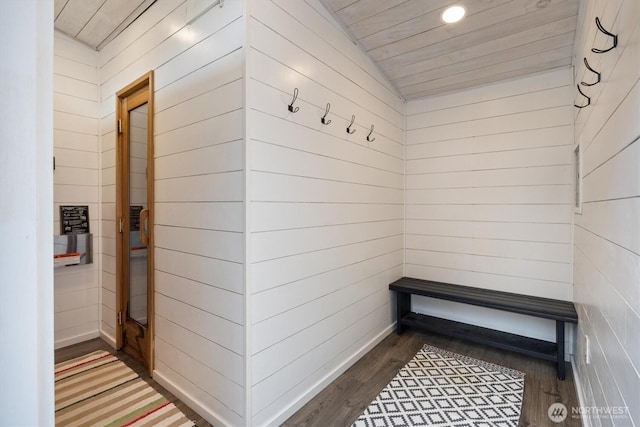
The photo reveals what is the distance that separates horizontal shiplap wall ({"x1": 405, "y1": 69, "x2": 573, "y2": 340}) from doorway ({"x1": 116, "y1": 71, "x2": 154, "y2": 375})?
7.84 feet

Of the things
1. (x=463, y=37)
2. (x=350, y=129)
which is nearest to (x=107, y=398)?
(x=350, y=129)

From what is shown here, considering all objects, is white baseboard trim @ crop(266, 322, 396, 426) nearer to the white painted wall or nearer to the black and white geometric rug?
the black and white geometric rug

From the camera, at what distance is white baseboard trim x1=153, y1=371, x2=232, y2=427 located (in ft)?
5.70

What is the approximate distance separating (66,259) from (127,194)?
30.8 inches

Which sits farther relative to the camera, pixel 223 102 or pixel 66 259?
pixel 66 259

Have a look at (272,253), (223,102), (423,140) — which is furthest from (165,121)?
(423,140)

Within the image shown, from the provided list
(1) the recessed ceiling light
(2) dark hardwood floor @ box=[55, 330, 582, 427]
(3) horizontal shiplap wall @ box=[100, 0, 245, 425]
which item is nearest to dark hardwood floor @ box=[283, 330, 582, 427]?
(2) dark hardwood floor @ box=[55, 330, 582, 427]

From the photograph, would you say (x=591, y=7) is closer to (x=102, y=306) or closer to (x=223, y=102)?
(x=223, y=102)

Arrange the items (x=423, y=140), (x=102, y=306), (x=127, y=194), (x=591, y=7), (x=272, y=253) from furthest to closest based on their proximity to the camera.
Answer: (x=423, y=140) → (x=102, y=306) → (x=127, y=194) → (x=272, y=253) → (x=591, y=7)

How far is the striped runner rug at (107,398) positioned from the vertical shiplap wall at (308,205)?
2.35ft

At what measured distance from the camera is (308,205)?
6.48 ft

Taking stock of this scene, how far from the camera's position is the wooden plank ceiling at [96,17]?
224 cm

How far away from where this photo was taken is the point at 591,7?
5.21 feet

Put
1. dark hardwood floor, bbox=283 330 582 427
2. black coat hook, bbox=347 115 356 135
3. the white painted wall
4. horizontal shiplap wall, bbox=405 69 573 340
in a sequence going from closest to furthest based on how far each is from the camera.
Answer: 1. the white painted wall
2. dark hardwood floor, bbox=283 330 582 427
3. black coat hook, bbox=347 115 356 135
4. horizontal shiplap wall, bbox=405 69 573 340
